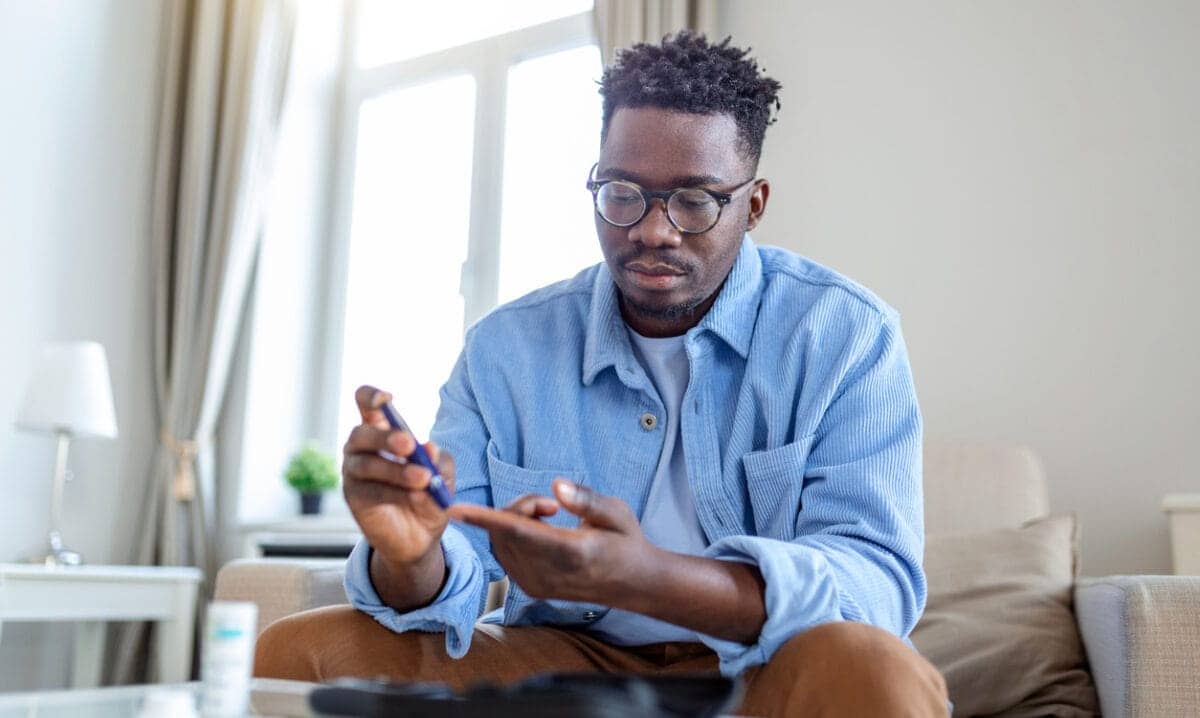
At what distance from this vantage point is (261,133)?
3.68m

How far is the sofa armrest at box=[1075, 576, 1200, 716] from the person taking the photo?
4.38 ft

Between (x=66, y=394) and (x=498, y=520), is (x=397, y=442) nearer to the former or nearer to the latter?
(x=498, y=520)

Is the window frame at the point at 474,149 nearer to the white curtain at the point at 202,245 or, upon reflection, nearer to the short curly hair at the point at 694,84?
the white curtain at the point at 202,245

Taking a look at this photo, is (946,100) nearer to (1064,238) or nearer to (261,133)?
(1064,238)

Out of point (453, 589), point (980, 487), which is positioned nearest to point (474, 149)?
point (980, 487)

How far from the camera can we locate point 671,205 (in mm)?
1407

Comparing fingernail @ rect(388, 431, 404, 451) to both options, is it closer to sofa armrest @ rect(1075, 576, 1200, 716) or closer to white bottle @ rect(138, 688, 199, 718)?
white bottle @ rect(138, 688, 199, 718)

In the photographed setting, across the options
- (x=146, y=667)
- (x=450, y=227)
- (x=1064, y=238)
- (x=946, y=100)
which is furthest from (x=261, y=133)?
(x=1064, y=238)

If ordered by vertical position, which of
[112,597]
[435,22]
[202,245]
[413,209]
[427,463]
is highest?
[435,22]

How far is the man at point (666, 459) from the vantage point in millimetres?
1036

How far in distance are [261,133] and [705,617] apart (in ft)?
9.89

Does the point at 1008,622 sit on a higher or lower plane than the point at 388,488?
lower

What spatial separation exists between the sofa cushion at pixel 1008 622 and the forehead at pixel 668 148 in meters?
0.76

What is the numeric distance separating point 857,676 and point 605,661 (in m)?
0.52
